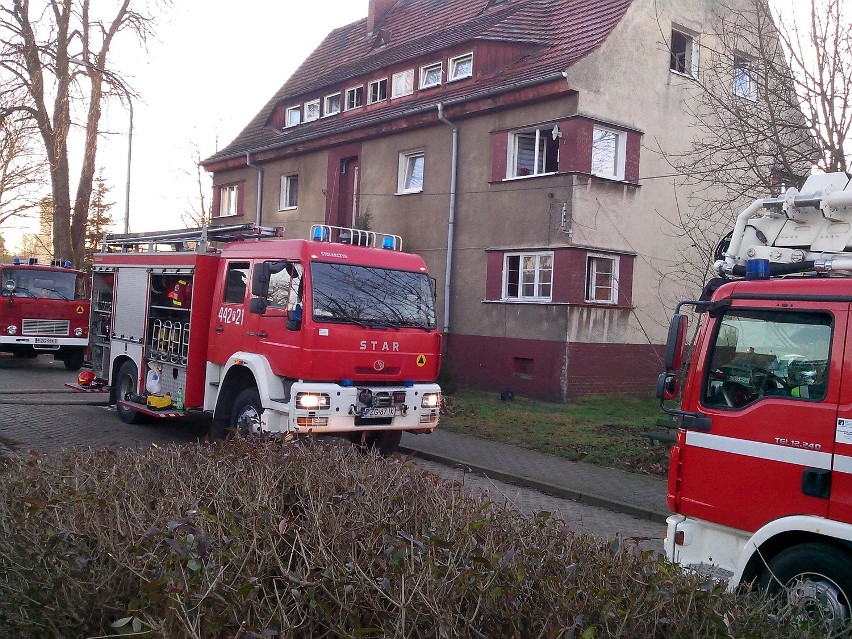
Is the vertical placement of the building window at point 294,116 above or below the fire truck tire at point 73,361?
above

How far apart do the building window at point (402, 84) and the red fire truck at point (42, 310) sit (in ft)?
32.0

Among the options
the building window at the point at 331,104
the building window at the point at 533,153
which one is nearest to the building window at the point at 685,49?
the building window at the point at 533,153

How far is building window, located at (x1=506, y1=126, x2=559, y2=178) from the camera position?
1781cm

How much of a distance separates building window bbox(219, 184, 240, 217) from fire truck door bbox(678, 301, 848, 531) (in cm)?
2520

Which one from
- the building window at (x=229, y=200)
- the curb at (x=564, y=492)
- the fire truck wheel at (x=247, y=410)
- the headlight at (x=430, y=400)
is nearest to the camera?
the curb at (x=564, y=492)

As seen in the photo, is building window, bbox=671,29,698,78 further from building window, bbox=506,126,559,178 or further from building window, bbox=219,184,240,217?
building window, bbox=219,184,240,217

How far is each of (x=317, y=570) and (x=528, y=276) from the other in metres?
15.3

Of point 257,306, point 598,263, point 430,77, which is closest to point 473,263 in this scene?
point 598,263

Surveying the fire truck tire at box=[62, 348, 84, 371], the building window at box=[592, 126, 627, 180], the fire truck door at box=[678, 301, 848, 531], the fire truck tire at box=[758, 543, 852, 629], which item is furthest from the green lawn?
the fire truck tire at box=[62, 348, 84, 371]

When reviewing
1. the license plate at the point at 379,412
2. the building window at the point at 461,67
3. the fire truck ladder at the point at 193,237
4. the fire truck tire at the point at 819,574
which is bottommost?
the fire truck tire at the point at 819,574

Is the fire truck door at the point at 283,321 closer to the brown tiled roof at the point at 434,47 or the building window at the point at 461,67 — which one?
the brown tiled roof at the point at 434,47

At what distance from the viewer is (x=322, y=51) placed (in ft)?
98.7

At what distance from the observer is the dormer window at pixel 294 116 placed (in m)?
27.9

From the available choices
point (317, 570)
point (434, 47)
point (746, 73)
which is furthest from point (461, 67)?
point (317, 570)
